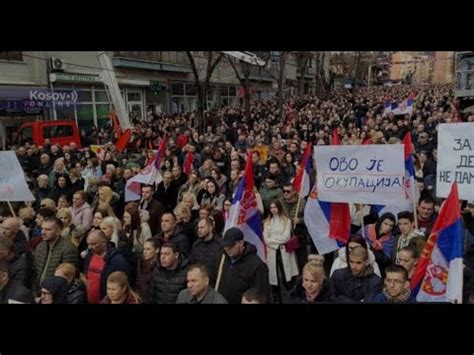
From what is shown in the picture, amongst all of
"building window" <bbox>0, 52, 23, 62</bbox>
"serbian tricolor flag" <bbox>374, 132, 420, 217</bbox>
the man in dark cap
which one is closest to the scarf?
the man in dark cap

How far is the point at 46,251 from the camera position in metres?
5.24

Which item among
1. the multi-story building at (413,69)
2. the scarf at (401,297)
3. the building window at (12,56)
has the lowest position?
the scarf at (401,297)

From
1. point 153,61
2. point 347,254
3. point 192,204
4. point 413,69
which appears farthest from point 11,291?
point 413,69

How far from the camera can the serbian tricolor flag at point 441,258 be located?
13.3 feet

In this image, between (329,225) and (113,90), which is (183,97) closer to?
(113,90)

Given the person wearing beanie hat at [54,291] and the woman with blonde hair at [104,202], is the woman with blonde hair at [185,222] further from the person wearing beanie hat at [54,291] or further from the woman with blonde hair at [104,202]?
the person wearing beanie hat at [54,291]

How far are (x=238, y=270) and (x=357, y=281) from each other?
1022mm

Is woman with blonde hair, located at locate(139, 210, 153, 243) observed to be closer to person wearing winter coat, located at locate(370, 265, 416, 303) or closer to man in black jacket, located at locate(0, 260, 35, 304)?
man in black jacket, located at locate(0, 260, 35, 304)

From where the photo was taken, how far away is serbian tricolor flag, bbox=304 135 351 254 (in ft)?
17.3

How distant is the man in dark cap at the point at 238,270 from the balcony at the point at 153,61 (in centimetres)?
1898

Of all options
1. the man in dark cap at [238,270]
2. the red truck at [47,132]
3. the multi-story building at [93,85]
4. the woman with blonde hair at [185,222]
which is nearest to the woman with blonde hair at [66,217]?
the woman with blonde hair at [185,222]

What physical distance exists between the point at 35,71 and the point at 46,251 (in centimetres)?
1650

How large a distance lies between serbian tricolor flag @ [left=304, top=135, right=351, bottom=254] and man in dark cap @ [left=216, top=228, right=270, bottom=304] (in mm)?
803
